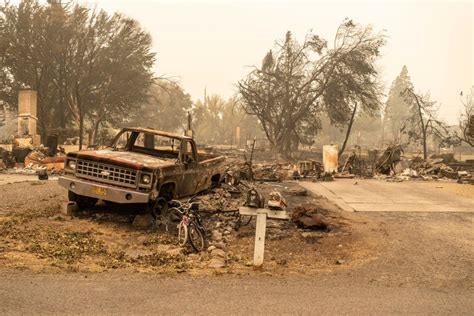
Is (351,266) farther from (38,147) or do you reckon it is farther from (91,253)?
(38,147)

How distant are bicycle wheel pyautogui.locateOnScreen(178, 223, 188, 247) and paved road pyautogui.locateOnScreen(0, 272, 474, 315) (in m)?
1.40

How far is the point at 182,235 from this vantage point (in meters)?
7.26

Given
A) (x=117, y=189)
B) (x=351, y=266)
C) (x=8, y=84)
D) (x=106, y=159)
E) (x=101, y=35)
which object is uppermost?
(x=101, y=35)

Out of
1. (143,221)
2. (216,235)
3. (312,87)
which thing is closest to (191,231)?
(216,235)

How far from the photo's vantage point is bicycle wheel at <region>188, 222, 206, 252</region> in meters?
7.02

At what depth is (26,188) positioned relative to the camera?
11.8m

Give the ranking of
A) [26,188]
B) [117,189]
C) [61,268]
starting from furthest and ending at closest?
[26,188] < [117,189] < [61,268]

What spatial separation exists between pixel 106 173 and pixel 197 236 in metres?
2.16

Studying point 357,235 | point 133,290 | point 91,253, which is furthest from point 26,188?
point 357,235

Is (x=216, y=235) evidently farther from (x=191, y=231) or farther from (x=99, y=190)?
(x=99, y=190)

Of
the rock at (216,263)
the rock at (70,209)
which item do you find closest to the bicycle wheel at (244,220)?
the rock at (216,263)

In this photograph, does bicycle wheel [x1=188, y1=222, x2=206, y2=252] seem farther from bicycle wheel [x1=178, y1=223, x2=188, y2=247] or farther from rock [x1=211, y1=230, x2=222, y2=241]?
rock [x1=211, y1=230, x2=222, y2=241]

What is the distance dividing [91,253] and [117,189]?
1.53 meters

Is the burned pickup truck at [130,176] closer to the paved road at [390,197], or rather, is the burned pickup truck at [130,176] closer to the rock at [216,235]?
the rock at [216,235]
